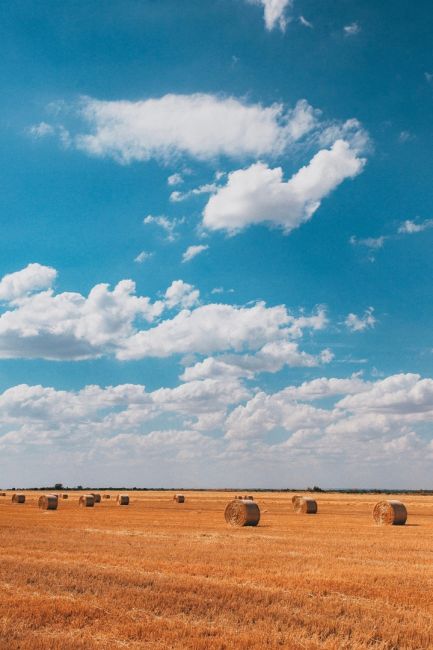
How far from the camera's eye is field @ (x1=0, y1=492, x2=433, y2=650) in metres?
9.33

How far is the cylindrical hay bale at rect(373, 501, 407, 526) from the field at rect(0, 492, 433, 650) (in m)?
15.4

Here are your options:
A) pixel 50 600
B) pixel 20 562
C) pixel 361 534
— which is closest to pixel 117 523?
pixel 361 534

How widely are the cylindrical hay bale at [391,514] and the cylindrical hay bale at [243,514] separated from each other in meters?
8.19

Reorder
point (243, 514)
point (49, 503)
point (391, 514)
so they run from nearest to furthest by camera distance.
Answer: point (243, 514) < point (391, 514) < point (49, 503)

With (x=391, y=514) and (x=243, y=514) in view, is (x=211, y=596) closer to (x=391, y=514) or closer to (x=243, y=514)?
(x=243, y=514)

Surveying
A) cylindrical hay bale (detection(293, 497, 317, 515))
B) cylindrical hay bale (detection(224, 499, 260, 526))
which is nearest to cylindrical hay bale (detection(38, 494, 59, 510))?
cylindrical hay bale (detection(293, 497, 317, 515))

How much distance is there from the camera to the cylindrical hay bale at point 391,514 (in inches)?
1438

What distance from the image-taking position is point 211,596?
39.4ft

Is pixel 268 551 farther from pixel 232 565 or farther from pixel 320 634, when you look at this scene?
pixel 320 634

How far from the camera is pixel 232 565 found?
16516mm

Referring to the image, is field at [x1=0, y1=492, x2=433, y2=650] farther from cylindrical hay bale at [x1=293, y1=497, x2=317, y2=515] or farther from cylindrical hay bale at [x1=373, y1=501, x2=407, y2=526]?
cylindrical hay bale at [x1=293, y1=497, x2=317, y2=515]

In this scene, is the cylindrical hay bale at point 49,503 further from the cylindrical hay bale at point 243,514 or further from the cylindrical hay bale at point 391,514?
the cylindrical hay bale at point 391,514

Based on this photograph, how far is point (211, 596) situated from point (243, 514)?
73.4ft

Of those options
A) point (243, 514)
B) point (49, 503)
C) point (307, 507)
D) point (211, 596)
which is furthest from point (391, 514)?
point (49, 503)
